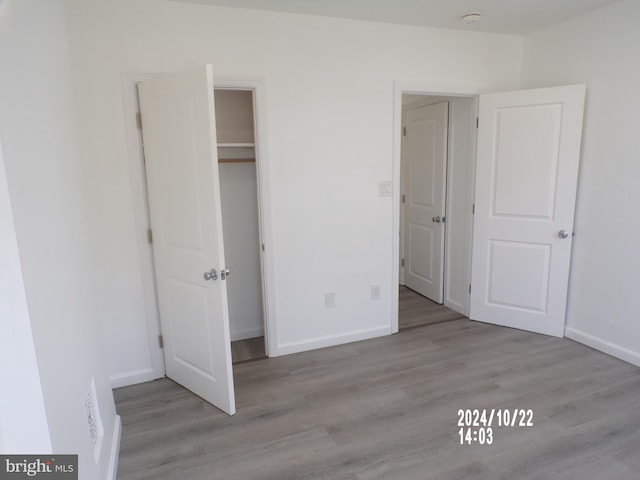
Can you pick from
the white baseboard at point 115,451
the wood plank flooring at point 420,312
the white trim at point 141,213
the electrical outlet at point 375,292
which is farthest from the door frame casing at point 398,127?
the white baseboard at point 115,451

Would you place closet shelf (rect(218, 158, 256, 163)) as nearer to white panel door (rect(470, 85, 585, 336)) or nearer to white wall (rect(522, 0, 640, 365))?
white panel door (rect(470, 85, 585, 336))

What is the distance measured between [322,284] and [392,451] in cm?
143

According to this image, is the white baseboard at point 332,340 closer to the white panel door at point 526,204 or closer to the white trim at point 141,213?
the white trim at point 141,213

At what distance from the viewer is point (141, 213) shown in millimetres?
2703

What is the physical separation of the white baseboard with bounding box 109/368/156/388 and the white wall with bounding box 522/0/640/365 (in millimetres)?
3397

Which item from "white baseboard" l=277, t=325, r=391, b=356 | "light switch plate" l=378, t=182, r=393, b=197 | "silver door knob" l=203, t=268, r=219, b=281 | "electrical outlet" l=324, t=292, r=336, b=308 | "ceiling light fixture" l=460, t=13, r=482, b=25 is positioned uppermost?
"ceiling light fixture" l=460, t=13, r=482, b=25

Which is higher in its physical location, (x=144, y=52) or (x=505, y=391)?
(x=144, y=52)

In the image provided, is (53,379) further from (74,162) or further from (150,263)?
(150,263)

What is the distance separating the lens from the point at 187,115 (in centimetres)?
230

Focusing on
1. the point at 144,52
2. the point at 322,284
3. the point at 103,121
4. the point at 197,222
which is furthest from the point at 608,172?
the point at 103,121

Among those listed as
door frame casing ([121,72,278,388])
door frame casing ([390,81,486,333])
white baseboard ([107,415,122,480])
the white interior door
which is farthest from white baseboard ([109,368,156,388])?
door frame casing ([390,81,486,333])

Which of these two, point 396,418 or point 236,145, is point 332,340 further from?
point 236,145

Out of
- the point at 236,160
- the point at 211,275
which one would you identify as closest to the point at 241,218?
the point at 236,160

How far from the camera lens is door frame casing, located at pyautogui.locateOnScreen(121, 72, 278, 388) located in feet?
8.50
